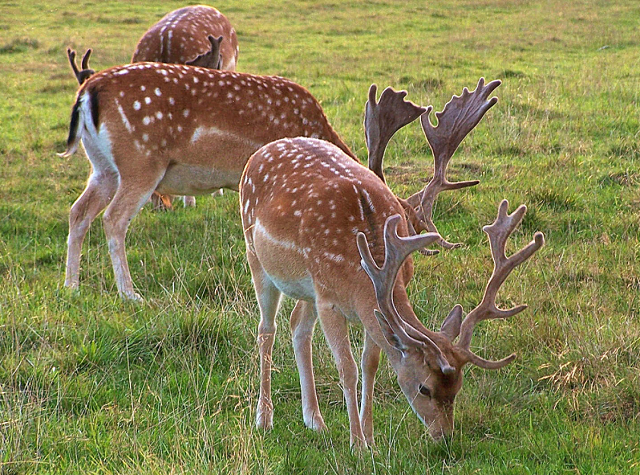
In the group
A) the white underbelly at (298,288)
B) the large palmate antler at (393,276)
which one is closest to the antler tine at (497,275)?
the large palmate antler at (393,276)

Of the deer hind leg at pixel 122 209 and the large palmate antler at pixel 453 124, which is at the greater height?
the large palmate antler at pixel 453 124

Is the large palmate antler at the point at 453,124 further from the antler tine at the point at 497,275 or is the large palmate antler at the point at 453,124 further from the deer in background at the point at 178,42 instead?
the deer in background at the point at 178,42

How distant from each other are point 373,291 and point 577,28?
15596 millimetres

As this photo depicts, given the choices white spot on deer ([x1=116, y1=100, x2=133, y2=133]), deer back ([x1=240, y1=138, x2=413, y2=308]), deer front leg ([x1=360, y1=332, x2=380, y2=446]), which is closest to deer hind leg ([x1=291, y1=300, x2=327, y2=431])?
deer front leg ([x1=360, y1=332, x2=380, y2=446])

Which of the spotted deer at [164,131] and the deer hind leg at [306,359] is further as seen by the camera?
the spotted deer at [164,131]

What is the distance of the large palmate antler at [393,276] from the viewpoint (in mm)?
3189

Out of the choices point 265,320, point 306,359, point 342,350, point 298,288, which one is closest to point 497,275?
point 342,350

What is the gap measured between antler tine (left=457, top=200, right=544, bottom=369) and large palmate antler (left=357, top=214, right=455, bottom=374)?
0.16 m

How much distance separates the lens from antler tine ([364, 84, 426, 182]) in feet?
16.7

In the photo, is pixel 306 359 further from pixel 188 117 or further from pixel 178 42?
pixel 178 42

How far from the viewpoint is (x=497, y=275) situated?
11.4 feet

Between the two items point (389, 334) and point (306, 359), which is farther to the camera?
point (306, 359)

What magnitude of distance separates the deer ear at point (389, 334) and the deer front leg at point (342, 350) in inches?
12.5

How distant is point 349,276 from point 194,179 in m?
2.66
